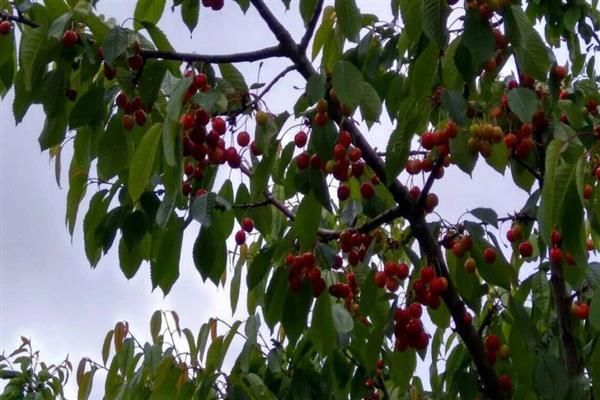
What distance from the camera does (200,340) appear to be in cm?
242

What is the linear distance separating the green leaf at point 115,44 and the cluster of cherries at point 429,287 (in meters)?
0.75

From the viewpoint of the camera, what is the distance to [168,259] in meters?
→ 1.83

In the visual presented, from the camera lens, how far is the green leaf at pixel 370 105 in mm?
1780

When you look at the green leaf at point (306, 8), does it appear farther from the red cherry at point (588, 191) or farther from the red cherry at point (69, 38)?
the red cherry at point (588, 191)

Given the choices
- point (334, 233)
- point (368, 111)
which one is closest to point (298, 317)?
point (334, 233)

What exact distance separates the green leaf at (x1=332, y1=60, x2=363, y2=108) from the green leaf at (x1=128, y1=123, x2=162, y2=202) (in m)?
0.33

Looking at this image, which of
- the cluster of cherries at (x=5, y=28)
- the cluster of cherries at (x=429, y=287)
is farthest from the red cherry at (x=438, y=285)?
the cluster of cherries at (x=5, y=28)

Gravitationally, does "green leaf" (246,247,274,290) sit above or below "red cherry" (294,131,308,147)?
below

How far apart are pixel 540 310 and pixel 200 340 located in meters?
0.87

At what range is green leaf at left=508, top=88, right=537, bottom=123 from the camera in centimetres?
172

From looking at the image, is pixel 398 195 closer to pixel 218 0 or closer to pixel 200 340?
pixel 218 0

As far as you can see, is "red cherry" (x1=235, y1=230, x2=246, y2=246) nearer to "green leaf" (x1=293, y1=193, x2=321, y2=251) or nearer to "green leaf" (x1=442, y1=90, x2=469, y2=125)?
"green leaf" (x1=293, y1=193, x2=321, y2=251)

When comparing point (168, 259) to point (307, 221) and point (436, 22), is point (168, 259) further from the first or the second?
point (436, 22)

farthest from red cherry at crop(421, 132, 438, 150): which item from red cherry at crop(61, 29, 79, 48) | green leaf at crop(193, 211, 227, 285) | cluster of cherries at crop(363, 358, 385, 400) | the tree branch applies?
cluster of cherries at crop(363, 358, 385, 400)
